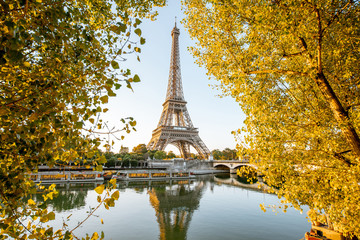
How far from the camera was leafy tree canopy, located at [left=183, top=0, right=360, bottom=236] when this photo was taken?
4.32m

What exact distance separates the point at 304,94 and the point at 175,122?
6416cm

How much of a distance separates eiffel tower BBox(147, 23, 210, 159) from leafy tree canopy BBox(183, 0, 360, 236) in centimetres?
5079

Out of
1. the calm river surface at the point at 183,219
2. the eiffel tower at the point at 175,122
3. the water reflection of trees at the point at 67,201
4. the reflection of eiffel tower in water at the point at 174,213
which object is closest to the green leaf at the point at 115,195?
the calm river surface at the point at 183,219

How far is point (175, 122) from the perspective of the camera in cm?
6994

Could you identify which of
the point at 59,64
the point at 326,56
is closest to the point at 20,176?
the point at 59,64

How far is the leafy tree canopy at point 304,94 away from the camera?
432 centimetres

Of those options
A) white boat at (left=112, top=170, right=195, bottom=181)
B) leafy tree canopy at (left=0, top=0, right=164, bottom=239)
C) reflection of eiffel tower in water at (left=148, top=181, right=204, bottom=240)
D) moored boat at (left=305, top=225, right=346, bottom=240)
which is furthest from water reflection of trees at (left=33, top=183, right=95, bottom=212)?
leafy tree canopy at (left=0, top=0, right=164, bottom=239)

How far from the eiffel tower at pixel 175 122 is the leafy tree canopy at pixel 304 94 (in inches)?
2000

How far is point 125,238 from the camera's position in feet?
41.4

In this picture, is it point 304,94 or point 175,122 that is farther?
point 175,122

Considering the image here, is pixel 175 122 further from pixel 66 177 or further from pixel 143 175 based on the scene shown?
pixel 66 177

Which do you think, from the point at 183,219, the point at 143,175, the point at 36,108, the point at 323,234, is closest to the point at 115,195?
the point at 36,108

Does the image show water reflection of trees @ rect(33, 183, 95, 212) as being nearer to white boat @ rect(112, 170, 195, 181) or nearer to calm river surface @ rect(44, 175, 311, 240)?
calm river surface @ rect(44, 175, 311, 240)

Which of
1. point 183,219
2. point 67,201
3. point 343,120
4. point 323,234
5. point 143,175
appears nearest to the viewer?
point 343,120
